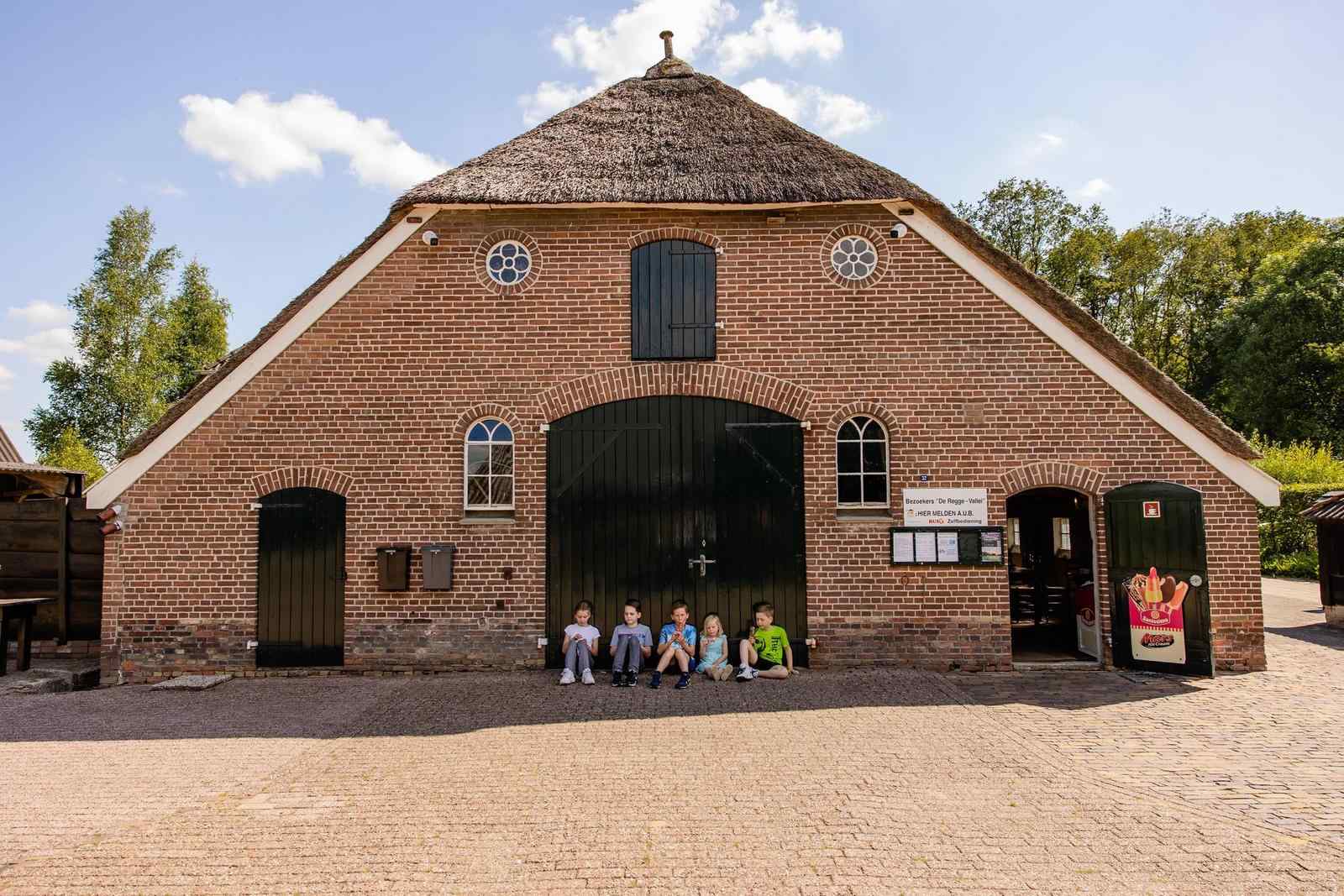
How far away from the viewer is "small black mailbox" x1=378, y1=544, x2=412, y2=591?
9.11 m

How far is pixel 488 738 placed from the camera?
6711 mm

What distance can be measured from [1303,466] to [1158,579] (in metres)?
19.9

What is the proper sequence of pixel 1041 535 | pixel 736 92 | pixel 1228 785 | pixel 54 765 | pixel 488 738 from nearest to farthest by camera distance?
1. pixel 1228 785
2. pixel 54 765
3. pixel 488 738
4. pixel 736 92
5. pixel 1041 535

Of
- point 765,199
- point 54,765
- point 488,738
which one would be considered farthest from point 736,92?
point 54,765

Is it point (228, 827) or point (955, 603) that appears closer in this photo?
point (228, 827)

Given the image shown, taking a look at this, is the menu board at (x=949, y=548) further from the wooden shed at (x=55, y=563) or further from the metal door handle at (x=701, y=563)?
the wooden shed at (x=55, y=563)

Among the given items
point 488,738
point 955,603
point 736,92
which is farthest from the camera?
point 736,92

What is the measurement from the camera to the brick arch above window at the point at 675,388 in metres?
9.34

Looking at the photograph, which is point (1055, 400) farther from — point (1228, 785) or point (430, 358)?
point (430, 358)

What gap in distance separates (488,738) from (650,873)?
2.94 m

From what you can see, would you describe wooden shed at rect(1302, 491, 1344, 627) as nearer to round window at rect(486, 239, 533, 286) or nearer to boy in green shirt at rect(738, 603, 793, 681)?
boy in green shirt at rect(738, 603, 793, 681)

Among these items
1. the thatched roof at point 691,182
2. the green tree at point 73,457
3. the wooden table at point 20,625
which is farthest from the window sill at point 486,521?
the green tree at point 73,457

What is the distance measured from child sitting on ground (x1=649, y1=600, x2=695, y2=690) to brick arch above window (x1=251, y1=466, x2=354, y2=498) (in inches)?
165

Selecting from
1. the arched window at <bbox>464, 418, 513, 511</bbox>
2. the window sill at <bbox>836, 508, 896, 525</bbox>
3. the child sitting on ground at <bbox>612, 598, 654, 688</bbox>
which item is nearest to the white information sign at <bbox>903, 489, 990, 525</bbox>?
the window sill at <bbox>836, 508, 896, 525</bbox>
